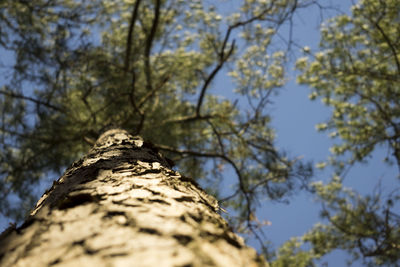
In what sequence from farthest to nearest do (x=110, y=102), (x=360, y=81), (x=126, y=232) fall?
1. (x=360, y=81)
2. (x=110, y=102)
3. (x=126, y=232)

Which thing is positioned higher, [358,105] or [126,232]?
[358,105]

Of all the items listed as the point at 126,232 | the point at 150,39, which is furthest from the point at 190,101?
the point at 126,232

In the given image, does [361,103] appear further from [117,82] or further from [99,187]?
[99,187]

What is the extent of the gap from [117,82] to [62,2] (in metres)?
2.06

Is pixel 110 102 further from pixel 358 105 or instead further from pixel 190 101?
pixel 358 105

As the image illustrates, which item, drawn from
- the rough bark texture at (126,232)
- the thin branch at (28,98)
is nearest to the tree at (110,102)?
the thin branch at (28,98)

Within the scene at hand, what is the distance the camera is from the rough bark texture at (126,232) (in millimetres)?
574

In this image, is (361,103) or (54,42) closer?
(54,42)

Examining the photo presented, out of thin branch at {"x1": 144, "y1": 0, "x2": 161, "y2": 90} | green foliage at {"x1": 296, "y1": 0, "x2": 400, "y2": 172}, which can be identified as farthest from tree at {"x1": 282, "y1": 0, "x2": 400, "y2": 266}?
thin branch at {"x1": 144, "y1": 0, "x2": 161, "y2": 90}

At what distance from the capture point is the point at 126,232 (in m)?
0.66

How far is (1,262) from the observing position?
2.17 ft

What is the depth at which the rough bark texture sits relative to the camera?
0.57 metres

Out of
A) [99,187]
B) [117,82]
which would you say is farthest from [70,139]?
[99,187]

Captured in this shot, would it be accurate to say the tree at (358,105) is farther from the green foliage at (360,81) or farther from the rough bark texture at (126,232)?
the rough bark texture at (126,232)
